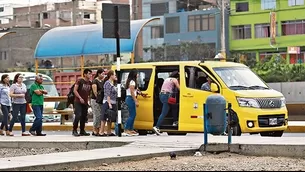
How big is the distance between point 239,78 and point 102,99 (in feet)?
11.8

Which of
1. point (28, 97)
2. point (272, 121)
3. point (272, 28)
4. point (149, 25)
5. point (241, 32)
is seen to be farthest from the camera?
point (149, 25)

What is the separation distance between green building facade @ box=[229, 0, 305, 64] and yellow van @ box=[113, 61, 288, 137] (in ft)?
181

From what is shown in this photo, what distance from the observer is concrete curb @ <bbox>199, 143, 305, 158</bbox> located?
42.1ft

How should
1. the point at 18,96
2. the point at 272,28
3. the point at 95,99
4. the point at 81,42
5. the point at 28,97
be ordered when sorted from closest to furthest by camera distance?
1. the point at 95,99
2. the point at 18,96
3. the point at 28,97
4. the point at 81,42
5. the point at 272,28

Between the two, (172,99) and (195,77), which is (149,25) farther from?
(172,99)

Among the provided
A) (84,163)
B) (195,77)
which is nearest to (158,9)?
(195,77)

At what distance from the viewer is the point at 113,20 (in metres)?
17.8

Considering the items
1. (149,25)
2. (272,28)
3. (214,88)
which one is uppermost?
(149,25)

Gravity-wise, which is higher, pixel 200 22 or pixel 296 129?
pixel 200 22

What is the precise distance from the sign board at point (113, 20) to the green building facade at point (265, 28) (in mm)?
56591

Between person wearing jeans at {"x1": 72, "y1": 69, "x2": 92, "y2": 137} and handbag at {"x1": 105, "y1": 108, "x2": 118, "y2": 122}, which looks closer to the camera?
handbag at {"x1": 105, "y1": 108, "x2": 118, "y2": 122}

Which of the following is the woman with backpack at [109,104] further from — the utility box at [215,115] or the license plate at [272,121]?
the utility box at [215,115]

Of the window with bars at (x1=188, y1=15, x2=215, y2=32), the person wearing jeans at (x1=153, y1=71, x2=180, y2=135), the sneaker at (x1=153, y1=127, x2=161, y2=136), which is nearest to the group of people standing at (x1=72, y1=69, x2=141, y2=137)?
the sneaker at (x1=153, y1=127, x2=161, y2=136)

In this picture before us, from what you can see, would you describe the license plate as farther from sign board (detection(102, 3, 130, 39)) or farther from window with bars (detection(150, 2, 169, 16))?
window with bars (detection(150, 2, 169, 16))
